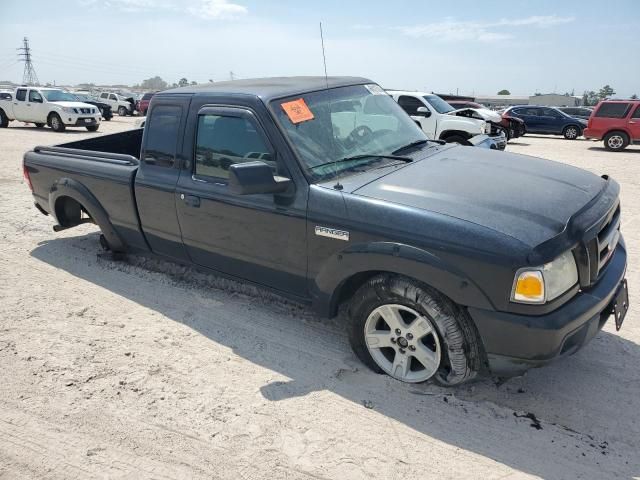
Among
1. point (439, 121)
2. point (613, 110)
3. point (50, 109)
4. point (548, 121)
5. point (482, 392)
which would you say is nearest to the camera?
point (482, 392)

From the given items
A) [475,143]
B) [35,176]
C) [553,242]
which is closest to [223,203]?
[553,242]

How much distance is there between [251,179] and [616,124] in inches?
686

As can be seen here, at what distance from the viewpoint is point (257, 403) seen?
9.87 feet

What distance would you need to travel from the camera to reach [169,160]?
3.99m

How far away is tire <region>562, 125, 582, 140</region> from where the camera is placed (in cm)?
2164

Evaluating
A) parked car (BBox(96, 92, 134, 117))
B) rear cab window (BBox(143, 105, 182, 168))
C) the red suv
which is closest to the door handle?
rear cab window (BBox(143, 105, 182, 168))

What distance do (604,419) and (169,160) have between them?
355 cm

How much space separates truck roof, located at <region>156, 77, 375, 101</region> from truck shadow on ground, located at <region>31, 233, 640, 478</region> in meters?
1.79

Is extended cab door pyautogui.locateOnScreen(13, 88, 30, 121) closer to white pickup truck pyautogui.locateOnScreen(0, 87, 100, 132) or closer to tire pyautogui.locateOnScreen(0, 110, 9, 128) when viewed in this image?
white pickup truck pyautogui.locateOnScreen(0, 87, 100, 132)

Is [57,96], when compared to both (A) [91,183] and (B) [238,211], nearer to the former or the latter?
(A) [91,183]

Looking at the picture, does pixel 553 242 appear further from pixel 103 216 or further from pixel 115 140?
pixel 115 140

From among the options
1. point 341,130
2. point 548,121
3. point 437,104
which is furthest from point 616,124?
point 341,130

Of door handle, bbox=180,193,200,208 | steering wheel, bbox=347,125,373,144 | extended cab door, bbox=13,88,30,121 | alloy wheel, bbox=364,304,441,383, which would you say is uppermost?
extended cab door, bbox=13,88,30,121

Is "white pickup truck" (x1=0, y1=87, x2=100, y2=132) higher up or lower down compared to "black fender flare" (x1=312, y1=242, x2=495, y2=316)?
higher up
